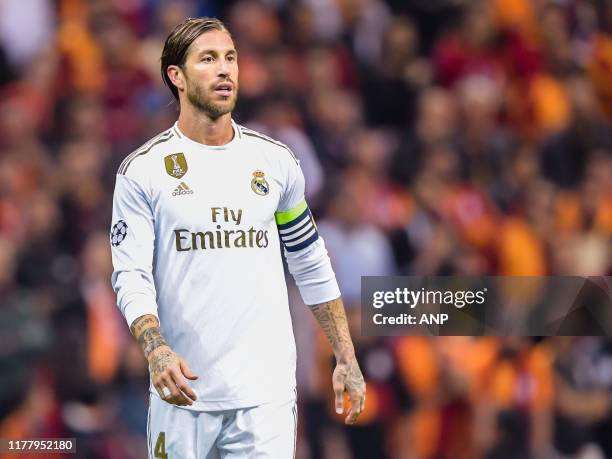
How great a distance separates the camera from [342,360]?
410cm

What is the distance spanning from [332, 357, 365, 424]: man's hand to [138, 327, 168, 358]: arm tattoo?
75 centimetres

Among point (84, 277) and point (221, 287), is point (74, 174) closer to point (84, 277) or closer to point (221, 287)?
point (84, 277)

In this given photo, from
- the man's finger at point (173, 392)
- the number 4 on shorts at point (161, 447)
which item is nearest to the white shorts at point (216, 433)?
the number 4 on shorts at point (161, 447)

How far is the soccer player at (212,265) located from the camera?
3.87 meters

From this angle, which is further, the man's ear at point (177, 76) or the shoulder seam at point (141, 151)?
the man's ear at point (177, 76)

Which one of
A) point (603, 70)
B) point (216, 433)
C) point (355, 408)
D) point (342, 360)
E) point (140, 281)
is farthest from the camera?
point (603, 70)

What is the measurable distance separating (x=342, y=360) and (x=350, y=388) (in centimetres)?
12

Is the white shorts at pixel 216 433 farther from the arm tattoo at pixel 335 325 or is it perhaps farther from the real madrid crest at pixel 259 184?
the real madrid crest at pixel 259 184

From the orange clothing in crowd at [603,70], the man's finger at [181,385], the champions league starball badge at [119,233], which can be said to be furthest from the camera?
the orange clothing in crowd at [603,70]

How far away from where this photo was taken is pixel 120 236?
3.82 meters

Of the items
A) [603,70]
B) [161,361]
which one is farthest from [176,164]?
[603,70]

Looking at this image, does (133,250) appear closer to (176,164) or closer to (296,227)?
(176,164)

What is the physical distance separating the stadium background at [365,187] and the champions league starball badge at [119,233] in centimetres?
276

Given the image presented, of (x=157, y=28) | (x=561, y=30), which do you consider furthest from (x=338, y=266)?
(x=561, y=30)
